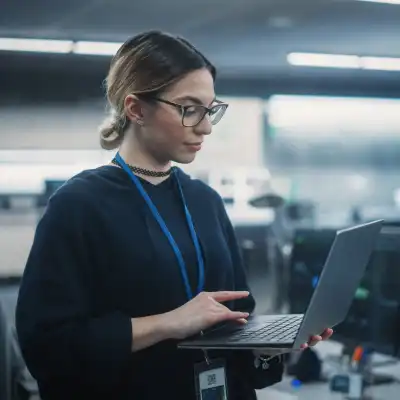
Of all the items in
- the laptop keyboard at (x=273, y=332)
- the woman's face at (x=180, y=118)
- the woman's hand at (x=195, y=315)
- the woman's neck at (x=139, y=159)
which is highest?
the woman's face at (x=180, y=118)

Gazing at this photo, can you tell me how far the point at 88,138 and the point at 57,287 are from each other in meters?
6.31

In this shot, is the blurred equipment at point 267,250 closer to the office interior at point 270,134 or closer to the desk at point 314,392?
the office interior at point 270,134

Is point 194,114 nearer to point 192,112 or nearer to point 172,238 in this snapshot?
point 192,112

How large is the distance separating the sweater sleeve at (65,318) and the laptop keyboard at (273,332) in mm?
196

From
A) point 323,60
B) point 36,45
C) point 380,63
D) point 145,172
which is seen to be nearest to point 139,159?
point 145,172

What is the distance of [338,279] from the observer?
121 centimetres

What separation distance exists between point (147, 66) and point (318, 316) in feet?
1.70

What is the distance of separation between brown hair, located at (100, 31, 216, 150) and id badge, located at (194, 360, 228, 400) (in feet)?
1.44

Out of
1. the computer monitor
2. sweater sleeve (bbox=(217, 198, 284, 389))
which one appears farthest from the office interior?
sweater sleeve (bbox=(217, 198, 284, 389))

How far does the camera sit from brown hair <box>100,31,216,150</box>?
1.19m

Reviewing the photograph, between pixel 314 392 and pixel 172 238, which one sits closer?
pixel 172 238

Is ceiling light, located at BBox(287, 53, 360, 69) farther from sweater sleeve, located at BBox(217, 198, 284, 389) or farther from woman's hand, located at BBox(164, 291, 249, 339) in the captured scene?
woman's hand, located at BBox(164, 291, 249, 339)

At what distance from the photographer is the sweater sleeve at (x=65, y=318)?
42.9 inches

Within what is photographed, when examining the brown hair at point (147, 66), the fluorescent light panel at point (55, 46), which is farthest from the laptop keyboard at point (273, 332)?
the fluorescent light panel at point (55, 46)
